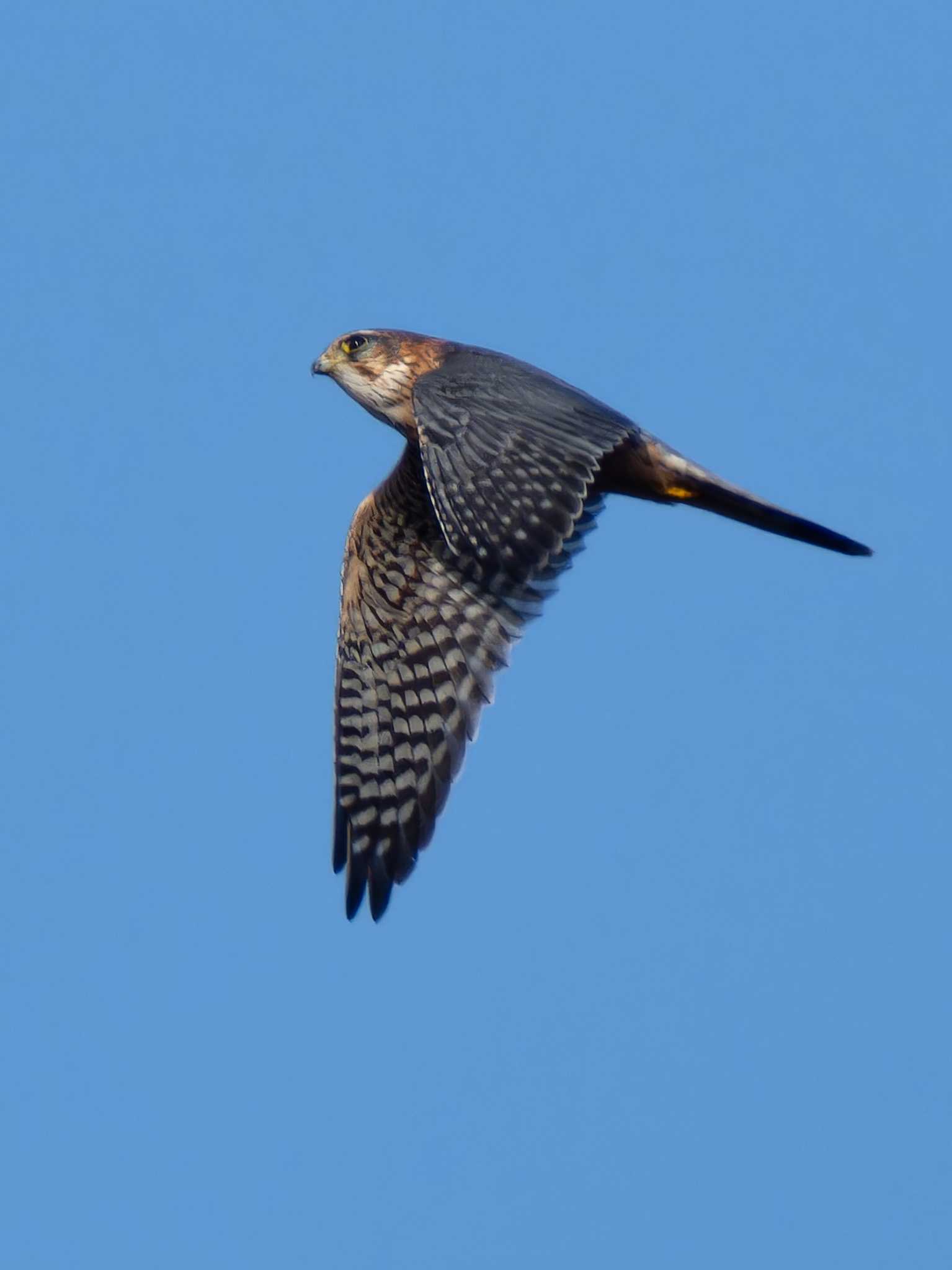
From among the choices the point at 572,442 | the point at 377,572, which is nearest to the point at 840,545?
the point at 572,442

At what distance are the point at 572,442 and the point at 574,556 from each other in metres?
1.00

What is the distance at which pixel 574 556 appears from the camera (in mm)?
9703

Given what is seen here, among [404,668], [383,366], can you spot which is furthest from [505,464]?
[404,668]

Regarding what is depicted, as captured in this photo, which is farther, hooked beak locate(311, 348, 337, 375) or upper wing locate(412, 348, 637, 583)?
hooked beak locate(311, 348, 337, 375)

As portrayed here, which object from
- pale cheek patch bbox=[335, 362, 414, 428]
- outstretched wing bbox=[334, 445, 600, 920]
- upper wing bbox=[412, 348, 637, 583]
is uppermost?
pale cheek patch bbox=[335, 362, 414, 428]

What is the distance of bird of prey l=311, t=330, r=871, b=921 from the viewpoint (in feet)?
29.3

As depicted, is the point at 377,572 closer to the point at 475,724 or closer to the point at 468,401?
the point at 475,724

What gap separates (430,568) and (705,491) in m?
1.43

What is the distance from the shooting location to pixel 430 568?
10.3 metres

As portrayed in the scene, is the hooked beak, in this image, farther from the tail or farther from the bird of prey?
the tail

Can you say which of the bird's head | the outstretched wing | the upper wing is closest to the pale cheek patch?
the bird's head

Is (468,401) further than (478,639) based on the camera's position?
No

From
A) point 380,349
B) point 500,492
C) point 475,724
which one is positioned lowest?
point 475,724

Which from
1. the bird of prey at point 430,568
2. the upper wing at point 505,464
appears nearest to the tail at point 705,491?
the bird of prey at point 430,568
